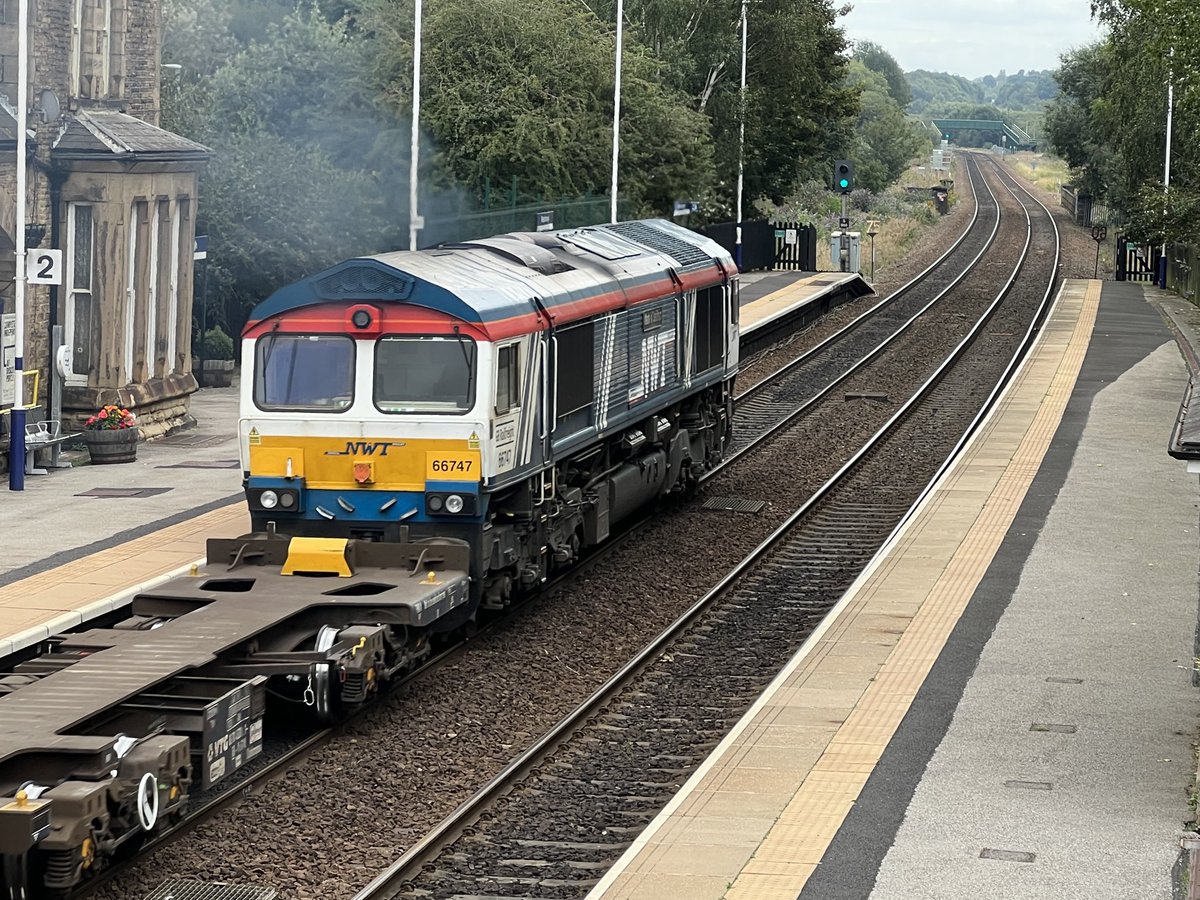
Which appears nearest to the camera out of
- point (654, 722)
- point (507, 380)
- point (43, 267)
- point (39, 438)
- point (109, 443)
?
point (654, 722)

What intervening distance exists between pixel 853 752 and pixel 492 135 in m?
27.2

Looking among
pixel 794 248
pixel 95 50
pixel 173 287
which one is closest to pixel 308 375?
pixel 173 287

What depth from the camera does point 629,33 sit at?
4788 centimetres

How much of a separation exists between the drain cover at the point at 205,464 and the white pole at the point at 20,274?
7.63 ft

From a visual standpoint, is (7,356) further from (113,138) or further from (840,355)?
(840,355)

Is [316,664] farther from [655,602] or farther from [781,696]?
[655,602]

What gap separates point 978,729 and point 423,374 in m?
5.34

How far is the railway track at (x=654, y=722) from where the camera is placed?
1067 centimetres

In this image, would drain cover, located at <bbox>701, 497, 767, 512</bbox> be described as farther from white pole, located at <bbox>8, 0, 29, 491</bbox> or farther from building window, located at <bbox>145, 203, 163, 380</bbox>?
building window, located at <bbox>145, 203, 163, 380</bbox>

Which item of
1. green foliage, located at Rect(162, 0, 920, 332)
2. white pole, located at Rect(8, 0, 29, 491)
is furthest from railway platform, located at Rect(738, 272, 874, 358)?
white pole, located at Rect(8, 0, 29, 491)

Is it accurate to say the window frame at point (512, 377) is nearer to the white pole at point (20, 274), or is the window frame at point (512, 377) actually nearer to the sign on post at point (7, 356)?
the white pole at point (20, 274)

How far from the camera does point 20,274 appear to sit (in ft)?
69.7

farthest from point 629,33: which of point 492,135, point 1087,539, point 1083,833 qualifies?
point 1083,833

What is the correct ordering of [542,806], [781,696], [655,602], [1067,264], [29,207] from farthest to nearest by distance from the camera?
1. [1067,264]
2. [29,207]
3. [655,602]
4. [781,696]
5. [542,806]
